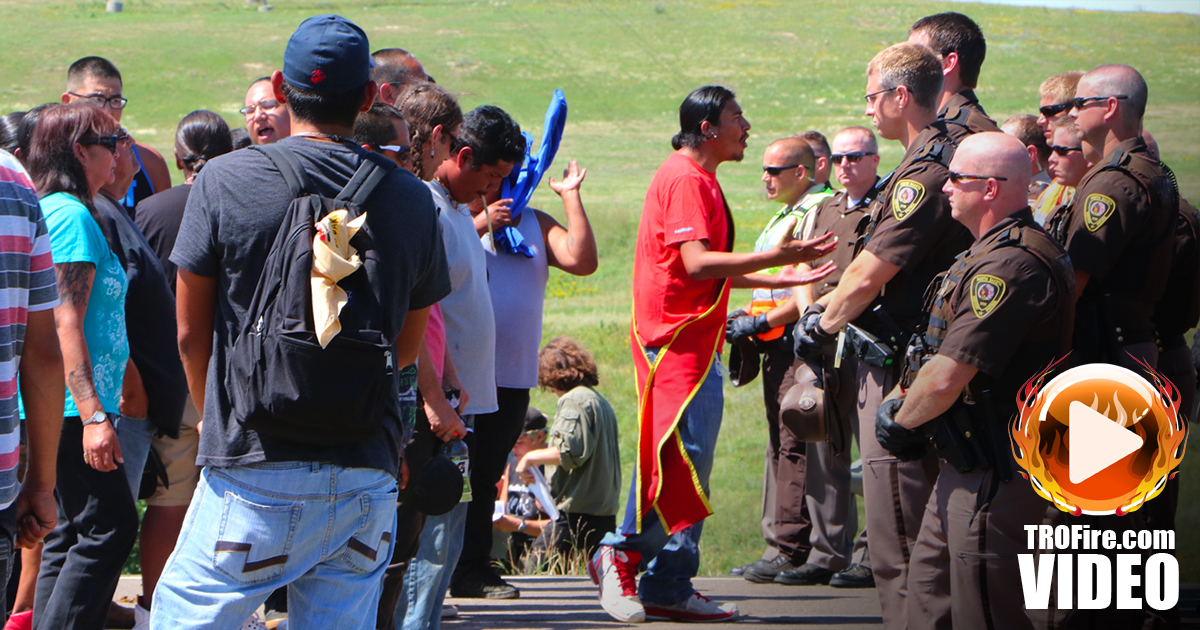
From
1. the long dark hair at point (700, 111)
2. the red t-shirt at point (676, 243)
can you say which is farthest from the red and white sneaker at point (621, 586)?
the long dark hair at point (700, 111)

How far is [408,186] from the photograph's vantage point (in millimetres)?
2547

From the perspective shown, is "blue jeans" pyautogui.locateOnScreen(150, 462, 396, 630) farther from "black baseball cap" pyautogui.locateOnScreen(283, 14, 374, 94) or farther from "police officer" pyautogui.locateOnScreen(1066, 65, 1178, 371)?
"police officer" pyautogui.locateOnScreen(1066, 65, 1178, 371)

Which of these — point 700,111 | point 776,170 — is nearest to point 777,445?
point 776,170

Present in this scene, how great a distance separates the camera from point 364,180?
246 centimetres

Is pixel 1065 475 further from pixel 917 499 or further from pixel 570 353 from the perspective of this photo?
pixel 570 353

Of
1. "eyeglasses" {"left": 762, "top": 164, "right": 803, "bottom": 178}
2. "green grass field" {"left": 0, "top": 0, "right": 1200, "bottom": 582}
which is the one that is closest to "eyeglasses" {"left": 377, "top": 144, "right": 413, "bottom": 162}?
"eyeglasses" {"left": 762, "top": 164, "right": 803, "bottom": 178}

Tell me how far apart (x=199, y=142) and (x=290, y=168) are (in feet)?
9.03

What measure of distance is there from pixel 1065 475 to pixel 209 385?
2588 mm

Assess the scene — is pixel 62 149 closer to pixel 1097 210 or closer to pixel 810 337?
pixel 810 337

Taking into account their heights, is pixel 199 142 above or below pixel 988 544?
above

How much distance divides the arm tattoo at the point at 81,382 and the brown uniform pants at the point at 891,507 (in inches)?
106

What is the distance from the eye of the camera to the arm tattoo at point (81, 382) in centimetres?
335

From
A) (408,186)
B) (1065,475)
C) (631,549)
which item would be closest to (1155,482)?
(1065,475)

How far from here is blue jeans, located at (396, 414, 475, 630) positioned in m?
3.84
